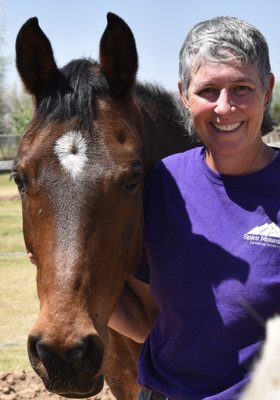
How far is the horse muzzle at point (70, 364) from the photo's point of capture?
5.72 feet

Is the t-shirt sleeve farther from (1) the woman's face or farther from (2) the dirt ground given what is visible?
(2) the dirt ground

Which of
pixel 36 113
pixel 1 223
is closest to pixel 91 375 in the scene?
pixel 36 113

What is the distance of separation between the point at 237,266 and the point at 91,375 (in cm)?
61

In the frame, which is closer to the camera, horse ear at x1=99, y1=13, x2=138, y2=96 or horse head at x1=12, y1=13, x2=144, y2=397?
horse head at x1=12, y1=13, x2=144, y2=397

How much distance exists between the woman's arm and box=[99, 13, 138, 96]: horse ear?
33.6 inches

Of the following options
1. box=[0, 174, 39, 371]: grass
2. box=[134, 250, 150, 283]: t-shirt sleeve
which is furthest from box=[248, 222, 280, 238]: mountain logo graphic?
box=[0, 174, 39, 371]: grass

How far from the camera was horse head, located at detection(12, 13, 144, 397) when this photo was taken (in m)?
1.82

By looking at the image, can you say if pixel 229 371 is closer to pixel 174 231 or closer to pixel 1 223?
pixel 174 231

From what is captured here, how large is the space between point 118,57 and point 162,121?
80 centimetres

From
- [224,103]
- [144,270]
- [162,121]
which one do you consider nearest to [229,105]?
[224,103]

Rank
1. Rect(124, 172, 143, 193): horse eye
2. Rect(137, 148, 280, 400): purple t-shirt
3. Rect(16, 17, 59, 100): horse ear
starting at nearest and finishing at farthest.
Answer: Rect(137, 148, 280, 400): purple t-shirt < Rect(124, 172, 143, 193): horse eye < Rect(16, 17, 59, 100): horse ear

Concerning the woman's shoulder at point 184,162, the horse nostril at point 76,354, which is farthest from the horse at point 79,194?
the woman's shoulder at point 184,162

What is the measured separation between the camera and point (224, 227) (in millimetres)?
1968

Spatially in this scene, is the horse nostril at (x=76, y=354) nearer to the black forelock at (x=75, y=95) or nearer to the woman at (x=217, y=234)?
the woman at (x=217, y=234)
